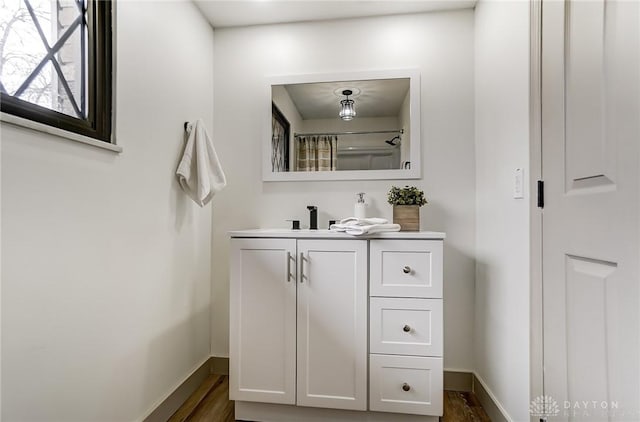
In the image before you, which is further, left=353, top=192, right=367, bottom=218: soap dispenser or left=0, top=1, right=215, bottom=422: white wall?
left=353, top=192, right=367, bottom=218: soap dispenser

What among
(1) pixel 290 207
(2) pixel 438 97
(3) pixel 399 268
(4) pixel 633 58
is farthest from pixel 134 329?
(2) pixel 438 97

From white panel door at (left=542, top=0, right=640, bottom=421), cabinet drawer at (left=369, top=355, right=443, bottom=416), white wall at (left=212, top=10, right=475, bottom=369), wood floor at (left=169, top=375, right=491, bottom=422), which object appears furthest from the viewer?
white wall at (left=212, top=10, right=475, bottom=369)

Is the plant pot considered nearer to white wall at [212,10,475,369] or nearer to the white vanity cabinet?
white wall at [212,10,475,369]

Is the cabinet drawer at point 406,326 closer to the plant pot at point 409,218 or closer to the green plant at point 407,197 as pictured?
the plant pot at point 409,218

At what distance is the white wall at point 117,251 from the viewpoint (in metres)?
0.97

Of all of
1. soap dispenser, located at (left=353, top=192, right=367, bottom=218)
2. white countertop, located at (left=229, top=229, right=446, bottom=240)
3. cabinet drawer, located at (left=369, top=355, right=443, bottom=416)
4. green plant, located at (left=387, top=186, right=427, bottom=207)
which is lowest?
cabinet drawer, located at (left=369, top=355, right=443, bottom=416)

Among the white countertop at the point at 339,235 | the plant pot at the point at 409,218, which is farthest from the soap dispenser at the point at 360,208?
the white countertop at the point at 339,235

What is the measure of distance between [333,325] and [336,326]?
16 mm

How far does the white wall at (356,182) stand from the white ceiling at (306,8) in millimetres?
51

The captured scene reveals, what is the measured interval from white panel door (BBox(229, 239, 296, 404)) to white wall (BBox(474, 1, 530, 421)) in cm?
103

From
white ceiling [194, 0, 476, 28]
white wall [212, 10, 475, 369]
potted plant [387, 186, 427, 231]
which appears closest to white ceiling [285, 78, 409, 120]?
white wall [212, 10, 475, 369]

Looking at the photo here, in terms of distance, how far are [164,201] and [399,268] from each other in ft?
4.12

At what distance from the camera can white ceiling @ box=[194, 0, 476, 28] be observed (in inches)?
77.9

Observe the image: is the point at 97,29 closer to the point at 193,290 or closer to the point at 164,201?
the point at 164,201
